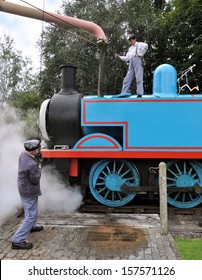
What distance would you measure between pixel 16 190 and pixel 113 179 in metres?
1.90

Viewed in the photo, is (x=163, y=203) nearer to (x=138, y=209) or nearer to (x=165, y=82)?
(x=138, y=209)

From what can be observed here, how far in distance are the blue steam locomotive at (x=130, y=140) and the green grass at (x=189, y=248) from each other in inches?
71.9

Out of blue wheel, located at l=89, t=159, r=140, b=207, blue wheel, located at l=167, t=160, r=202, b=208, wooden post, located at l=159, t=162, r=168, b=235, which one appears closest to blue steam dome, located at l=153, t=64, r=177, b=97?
blue wheel, located at l=167, t=160, r=202, b=208

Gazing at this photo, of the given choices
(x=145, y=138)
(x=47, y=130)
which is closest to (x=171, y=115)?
(x=145, y=138)

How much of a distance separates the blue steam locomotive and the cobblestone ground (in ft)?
2.41

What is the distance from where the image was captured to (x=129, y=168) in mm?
6742

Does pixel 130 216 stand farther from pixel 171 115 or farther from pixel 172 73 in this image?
pixel 172 73

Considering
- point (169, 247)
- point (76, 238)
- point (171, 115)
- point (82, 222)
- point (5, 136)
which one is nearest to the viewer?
Result: point (169, 247)

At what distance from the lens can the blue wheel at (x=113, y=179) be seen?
6.64 m

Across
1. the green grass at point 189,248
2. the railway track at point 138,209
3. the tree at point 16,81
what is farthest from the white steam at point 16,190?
the tree at point 16,81

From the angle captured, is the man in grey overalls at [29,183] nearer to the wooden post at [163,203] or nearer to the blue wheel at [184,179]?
the wooden post at [163,203]

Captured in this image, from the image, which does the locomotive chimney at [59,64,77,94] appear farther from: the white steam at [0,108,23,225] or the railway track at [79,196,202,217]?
the railway track at [79,196,202,217]

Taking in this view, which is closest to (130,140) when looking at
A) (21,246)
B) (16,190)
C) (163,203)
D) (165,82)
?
(165,82)

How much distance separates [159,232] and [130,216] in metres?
1.06
